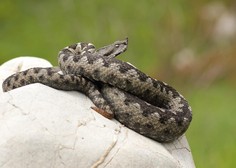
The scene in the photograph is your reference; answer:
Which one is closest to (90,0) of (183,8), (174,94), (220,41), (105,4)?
(105,4)

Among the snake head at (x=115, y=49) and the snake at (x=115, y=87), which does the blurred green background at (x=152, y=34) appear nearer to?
the snake head at (x=115, y=49)

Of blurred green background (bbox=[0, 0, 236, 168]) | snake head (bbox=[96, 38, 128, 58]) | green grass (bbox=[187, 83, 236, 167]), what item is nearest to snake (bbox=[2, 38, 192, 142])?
snake head (bbox=[96, 38, 128, 58])

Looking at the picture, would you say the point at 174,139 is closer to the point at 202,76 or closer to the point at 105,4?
the point at 202,76

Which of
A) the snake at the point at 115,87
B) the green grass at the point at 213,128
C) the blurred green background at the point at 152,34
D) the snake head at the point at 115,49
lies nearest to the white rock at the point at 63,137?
the snake at the point at 115,87

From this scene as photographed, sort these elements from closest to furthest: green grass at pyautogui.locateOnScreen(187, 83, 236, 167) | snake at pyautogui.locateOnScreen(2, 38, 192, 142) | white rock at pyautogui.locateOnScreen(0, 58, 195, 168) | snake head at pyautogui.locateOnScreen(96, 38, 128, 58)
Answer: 1. white rock at pyautogui.locateOnScreen(0, 58, 195, 168)
2. snake at pyautogui.locateOnScreen(2, 38, 192, 142)
3. snake head at pyautogui.locateOnScreen(96, 38, 128, 58)
4. green grass at pyautogui.locateOnScreen(187, 83, 236, 167)

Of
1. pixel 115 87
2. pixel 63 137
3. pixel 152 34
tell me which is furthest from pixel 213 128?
pixel 152 34

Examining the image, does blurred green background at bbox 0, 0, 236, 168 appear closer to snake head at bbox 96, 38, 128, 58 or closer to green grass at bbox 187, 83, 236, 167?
green grass at bbox 187, 83, 236, 167

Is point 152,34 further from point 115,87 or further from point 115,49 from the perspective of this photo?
point 115,87
